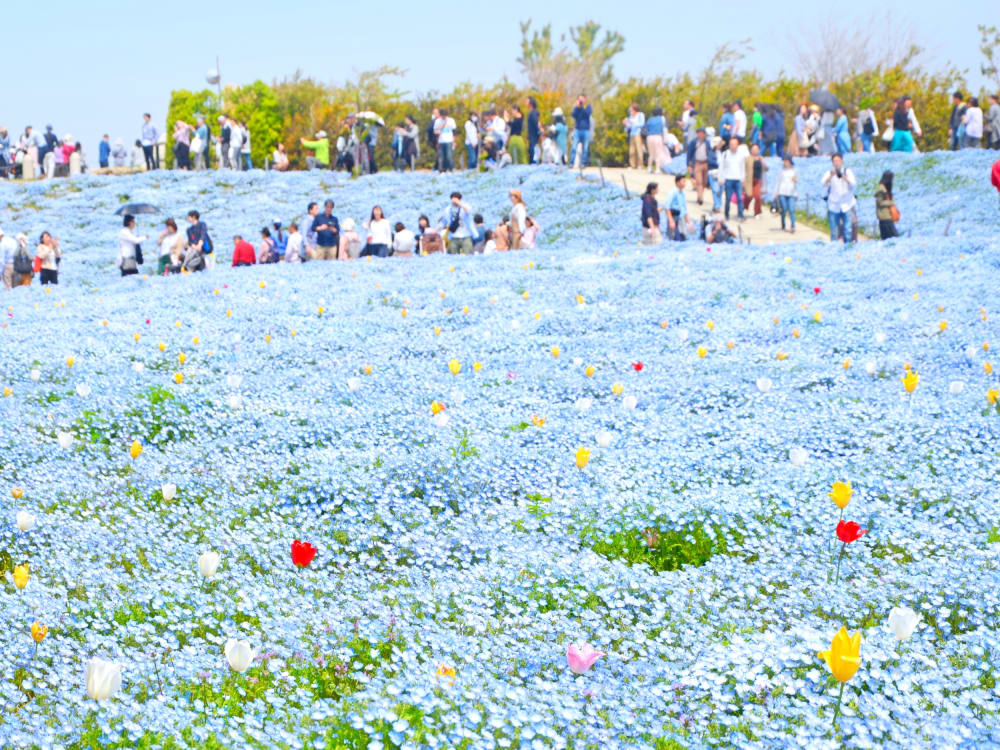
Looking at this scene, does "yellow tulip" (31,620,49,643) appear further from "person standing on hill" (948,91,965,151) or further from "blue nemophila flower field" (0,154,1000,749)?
"person standing on hill" (948,91,965,151)

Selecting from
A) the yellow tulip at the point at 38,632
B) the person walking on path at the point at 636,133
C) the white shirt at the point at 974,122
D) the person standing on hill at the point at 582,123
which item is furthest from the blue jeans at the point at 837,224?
the yellow tulip at the point at 38,632

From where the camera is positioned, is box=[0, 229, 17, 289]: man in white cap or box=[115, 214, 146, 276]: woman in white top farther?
box=[115, 214, 146, 276]: woman in white top

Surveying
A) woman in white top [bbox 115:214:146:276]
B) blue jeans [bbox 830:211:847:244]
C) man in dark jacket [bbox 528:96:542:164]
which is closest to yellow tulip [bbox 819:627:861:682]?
blue jeans [bbox 830:211:847:244]

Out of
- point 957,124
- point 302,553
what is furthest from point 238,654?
point 957,124

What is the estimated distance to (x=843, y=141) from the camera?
36531 mm

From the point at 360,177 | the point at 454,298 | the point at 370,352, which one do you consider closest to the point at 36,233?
the point at 360,177

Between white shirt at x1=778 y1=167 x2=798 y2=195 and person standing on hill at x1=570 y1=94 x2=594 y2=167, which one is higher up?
person standing on hill at x1=570 y1=94 x2=594 y2=167

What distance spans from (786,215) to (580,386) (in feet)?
60.7

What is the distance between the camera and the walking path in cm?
2595

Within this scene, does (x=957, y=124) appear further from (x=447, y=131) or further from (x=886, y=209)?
(x=447, y=131)

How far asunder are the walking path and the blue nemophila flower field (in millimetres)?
10874

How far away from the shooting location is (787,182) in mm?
25281

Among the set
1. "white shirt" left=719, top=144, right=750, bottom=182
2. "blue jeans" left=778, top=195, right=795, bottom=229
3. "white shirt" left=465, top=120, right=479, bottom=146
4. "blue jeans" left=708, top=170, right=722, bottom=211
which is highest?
"white shirt" left=465, top=120, right=479, bottom=146

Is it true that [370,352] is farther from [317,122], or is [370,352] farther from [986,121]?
[317,122]
